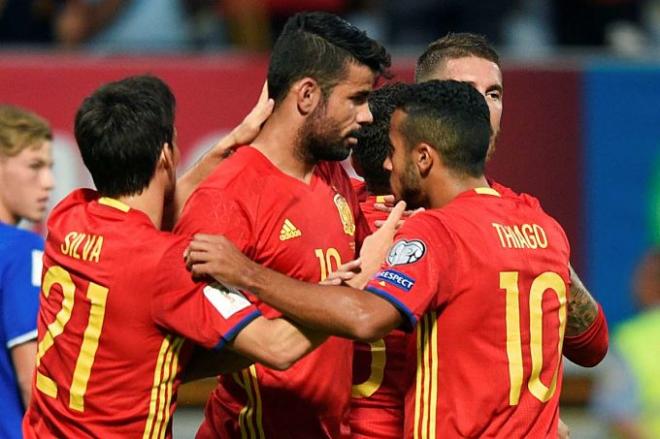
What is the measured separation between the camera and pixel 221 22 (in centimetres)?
1077

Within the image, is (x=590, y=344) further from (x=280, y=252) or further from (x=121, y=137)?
(x=121, y=137)

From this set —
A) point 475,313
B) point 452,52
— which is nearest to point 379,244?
point 475,313

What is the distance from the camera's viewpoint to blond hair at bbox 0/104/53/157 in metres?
6.16

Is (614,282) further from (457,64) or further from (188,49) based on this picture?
(457,64)

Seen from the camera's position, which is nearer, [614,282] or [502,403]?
[502,403]

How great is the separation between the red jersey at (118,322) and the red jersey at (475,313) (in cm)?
52

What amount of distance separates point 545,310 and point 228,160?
1.16 metres

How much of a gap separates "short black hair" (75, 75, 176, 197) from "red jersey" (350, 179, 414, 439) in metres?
1.04

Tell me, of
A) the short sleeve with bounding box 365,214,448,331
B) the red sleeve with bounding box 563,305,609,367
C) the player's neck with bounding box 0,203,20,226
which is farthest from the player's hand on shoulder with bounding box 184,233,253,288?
the player's neck with bounding box 0,203,20,226

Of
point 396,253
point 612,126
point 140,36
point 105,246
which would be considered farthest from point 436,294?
point 140,36

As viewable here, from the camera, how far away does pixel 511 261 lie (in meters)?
4.52

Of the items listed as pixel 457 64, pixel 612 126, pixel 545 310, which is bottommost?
pixel 612 126

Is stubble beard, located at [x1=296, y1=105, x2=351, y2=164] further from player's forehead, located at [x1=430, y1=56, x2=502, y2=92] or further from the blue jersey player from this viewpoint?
the blue jersey player

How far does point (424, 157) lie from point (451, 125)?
13 cm
